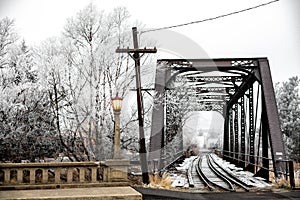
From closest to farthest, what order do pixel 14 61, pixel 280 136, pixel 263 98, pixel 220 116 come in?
pixel 14 61 → pixel 280 136 → pixel 263 98 → pixel 220 116

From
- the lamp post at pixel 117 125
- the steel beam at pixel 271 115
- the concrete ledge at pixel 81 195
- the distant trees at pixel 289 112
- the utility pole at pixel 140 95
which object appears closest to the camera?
the concrete ledge at pixel 81 195

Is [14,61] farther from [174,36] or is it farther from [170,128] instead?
[170,128]

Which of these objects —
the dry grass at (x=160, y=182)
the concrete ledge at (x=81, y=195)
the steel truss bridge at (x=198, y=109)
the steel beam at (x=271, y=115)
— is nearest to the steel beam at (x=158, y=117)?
the steel truss bridge at (x=198, y=109)

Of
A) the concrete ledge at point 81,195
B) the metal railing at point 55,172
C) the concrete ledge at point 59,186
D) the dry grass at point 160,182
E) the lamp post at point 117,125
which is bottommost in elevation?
the dry grass at point 160,182

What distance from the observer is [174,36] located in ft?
25.3

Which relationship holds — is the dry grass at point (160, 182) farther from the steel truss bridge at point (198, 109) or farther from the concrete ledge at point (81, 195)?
the concrete ledge at point (81, 195)

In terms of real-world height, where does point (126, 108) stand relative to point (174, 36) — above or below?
below

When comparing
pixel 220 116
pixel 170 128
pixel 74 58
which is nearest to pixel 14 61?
pixel 74 58

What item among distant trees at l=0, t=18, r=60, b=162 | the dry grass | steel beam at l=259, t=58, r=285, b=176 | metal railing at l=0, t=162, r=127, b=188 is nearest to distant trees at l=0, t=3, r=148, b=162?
distant trees at l=0, t=18, r=60, b=162

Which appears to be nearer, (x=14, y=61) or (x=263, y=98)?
(x=14, y=61)

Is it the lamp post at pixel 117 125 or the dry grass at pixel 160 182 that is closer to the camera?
the lamp post at pixel 117 125

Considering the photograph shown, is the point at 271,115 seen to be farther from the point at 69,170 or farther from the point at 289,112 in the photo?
the point at 69,170

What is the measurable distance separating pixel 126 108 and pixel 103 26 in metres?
Answer: 1.63

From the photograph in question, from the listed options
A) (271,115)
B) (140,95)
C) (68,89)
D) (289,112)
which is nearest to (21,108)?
(68,89)
